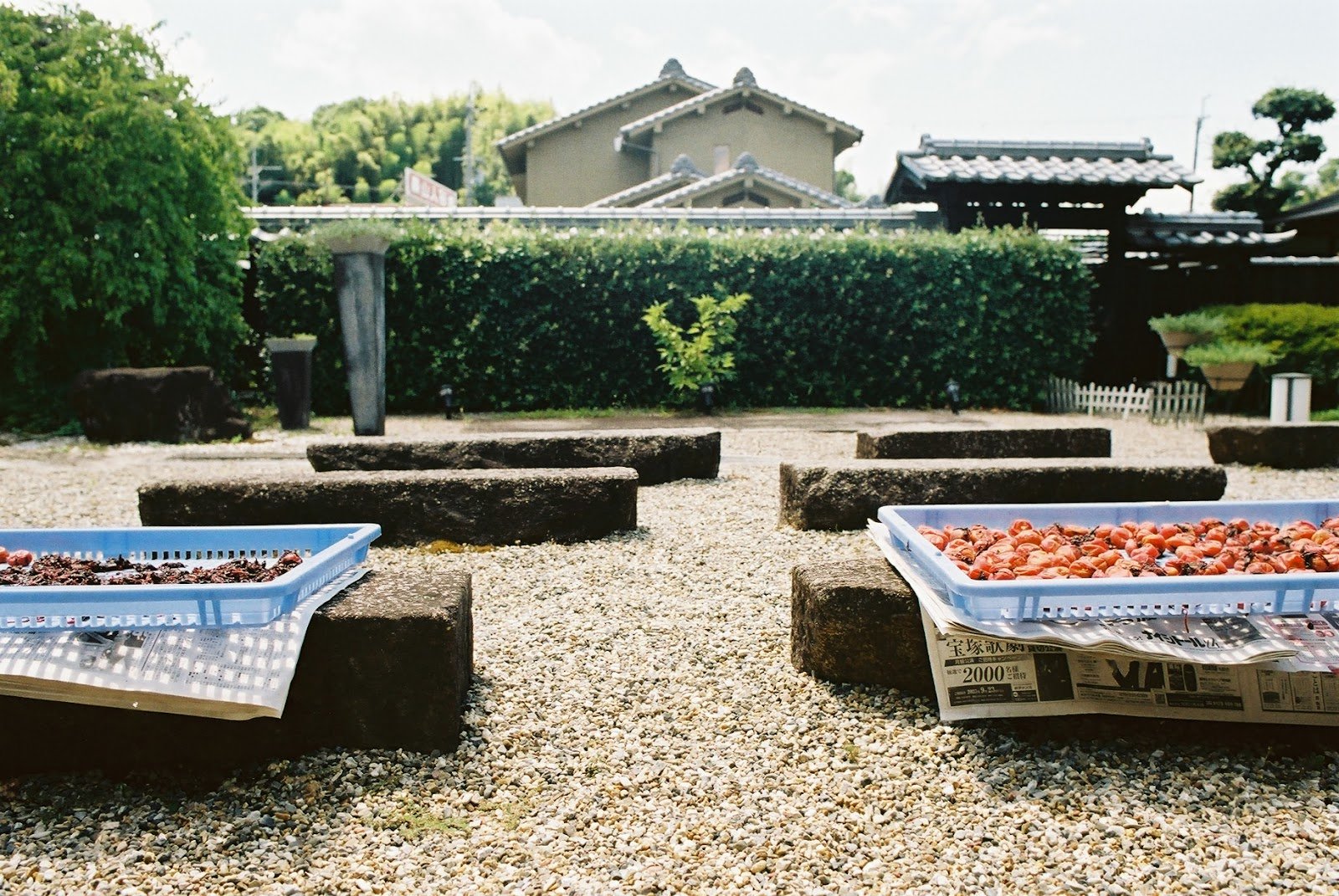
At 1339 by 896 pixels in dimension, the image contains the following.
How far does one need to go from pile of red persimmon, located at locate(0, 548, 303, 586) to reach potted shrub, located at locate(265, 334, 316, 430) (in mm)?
7511

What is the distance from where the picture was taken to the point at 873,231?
12.7m

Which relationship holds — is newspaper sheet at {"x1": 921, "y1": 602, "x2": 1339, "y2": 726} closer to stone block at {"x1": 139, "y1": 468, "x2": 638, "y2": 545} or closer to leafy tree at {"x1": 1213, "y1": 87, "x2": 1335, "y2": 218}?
stone block at {"x1": 139, "y1": 468, "x2": 638, "y2": 545}

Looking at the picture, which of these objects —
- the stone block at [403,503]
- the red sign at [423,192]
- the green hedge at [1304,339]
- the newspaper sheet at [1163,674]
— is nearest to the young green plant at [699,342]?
the red sign at [423,192]

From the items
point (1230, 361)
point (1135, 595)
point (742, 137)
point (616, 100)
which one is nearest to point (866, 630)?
point (1135, 595)

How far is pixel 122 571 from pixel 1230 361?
11.0m

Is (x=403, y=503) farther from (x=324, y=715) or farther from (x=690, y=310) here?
(x=690, y=310)

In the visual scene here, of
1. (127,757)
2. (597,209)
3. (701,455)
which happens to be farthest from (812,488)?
(597,209)

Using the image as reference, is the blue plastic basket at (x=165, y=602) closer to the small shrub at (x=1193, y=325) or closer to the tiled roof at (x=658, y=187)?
the small shrub at (x=1193, y=325)

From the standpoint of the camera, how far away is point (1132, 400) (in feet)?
38.8

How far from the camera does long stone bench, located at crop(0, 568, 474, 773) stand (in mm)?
2402

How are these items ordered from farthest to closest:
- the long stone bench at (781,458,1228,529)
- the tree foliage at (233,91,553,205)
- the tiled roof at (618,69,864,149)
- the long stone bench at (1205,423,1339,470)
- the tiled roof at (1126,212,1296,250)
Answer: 1. the tree foliage at (233,91,553,205)
2. the tiled roof at (618,69,864,149)
3. the tiled roof at (1126,212,1296,250)
4. the long stone bench at (1205,423,1339,470)
5. the long stone bench at (781,458,1228,529)

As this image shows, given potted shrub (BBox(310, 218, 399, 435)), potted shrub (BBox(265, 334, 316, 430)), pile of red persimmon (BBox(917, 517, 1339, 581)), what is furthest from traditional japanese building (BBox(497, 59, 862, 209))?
pile of red persimmon (BBox(917, 517, 1339, 581))

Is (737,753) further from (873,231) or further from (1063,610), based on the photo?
(873,231)

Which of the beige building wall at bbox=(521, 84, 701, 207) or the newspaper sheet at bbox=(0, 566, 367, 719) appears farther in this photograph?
the beige building wall at bbox=(521, 84, 701, 207)
